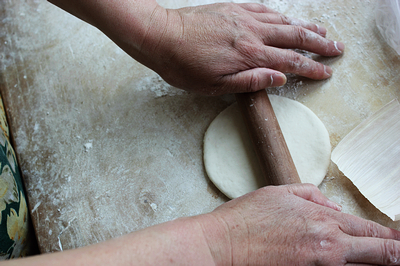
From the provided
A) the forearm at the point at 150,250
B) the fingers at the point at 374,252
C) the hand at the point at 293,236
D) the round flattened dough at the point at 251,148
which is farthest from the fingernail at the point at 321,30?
the forearm at the point at 150,250

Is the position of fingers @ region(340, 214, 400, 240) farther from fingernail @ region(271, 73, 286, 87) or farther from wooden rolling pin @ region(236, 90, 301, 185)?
fingernail @ region(271, 73, 286, 87)

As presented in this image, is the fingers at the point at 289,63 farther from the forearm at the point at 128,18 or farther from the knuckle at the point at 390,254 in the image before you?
the knuckle at the point at 390,254

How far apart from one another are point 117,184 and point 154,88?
53 cm

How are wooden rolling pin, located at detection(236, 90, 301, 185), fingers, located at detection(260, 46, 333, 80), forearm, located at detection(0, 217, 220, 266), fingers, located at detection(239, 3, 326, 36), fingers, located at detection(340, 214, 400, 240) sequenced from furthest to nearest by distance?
fingers, located at detection(239, 3, 326, 36)
fingers, located at detection(260, 46, 333, 80)
wooden rolling pin, located at detection(236, 90, 301, 185)
fingers, located at detection(340, 214, 400, 240)
forearm, located at detection(0, 217, 220, 266)

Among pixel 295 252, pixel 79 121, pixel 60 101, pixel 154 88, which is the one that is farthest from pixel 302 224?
pixel 60 101

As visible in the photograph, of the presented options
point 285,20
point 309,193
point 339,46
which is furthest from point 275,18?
point 309,193

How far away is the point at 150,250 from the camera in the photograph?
0.74 m

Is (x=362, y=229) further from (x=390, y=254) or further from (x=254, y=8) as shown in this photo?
(x=254, y=8)

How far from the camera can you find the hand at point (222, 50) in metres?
1.13

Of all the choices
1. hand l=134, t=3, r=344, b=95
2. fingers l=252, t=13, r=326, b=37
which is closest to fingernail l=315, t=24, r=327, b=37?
fingers l=252, t=13, r=326, b=37

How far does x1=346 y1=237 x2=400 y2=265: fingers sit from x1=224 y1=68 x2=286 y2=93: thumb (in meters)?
0.67

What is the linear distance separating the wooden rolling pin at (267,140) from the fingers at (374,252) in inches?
11.7

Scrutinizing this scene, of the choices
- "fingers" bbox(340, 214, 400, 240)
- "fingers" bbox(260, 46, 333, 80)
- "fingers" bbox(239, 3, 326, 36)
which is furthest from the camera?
"fingers" bbox(239, 3, 326, 36)

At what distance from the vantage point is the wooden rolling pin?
1.08m
